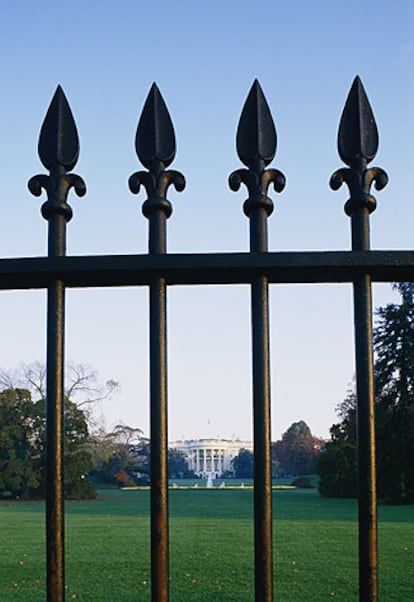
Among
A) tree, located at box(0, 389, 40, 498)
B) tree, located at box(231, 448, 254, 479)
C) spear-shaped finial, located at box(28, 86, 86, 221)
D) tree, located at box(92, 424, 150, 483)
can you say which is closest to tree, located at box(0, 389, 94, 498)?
tree, located at box(0, 389, 40, 498)

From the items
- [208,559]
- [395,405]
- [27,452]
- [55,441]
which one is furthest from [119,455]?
[55,441]

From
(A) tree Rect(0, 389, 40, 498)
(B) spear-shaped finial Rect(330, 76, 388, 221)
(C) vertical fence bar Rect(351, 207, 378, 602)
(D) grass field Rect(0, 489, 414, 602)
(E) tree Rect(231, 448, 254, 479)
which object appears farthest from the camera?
(E) tree Rect(231, 448, 254, 479)

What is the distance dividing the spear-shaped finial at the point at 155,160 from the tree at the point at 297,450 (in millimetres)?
46752

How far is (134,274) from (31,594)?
25.3 ft

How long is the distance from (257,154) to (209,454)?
202 ft

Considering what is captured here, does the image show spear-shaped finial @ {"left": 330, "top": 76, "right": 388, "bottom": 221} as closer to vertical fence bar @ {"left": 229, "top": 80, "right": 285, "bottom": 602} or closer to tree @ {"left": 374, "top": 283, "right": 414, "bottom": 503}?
vertical fence bar @ {"left": 229, "top": 80, "right": 285, "bottom": 602}

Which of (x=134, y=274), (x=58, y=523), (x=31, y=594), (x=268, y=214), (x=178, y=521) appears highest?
(x=268, y=214)

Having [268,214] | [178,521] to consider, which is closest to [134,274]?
[268,214]

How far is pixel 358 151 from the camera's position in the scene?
1423 mm

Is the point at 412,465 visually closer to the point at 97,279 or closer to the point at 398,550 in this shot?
the point at 398,550

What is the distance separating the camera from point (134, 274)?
1.39 m

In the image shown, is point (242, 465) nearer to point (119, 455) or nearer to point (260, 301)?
point (119, 455)

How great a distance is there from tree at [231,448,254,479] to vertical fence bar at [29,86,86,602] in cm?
5789

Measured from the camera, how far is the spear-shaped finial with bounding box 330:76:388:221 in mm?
1407
